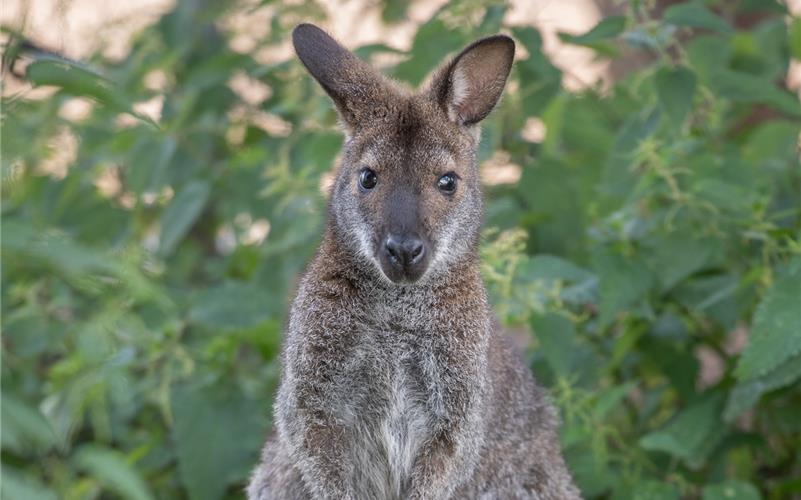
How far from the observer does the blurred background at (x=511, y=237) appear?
4828 mm

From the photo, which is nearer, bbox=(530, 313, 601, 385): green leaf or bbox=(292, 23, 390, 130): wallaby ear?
bbox=(292, 23, 390, 130): wallaby ear

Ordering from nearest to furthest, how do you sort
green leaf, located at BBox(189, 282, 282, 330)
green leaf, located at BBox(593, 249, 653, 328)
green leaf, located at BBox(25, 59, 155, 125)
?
green leaf, located at BBox(25, 59, 155, 125), green leaf, located at BBox(593, 249, 653, 328), green leaf, located at BBox(189, 282, 282, 330)

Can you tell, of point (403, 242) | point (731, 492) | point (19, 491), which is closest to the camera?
point (19, 491)

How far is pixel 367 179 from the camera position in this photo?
12.7 ft

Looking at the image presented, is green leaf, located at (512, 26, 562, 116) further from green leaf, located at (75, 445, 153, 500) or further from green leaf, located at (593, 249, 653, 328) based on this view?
green leaf, located at (75, 445, 153, 500)

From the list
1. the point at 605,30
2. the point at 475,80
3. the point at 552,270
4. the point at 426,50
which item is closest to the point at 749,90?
the point at 605,30

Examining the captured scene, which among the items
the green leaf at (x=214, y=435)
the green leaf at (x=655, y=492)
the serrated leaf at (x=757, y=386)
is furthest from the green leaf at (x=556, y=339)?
the green leaf at (x=214, y=435)

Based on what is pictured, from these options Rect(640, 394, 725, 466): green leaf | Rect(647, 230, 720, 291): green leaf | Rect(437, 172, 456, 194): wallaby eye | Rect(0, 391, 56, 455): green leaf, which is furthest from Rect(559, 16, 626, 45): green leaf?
Rect(0, 391, 56, 455): green leaf

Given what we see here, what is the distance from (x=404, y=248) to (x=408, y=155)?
374 millimetres

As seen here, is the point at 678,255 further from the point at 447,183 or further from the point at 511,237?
the point at 447,183

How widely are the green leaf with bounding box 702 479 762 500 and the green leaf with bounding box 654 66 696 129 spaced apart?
1457 millimetres

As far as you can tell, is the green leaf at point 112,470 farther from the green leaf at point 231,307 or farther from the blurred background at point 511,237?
the green leaf at point 231,307

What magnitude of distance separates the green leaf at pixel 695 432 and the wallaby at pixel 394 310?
98 centimetres

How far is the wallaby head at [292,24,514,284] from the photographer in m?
3.70
